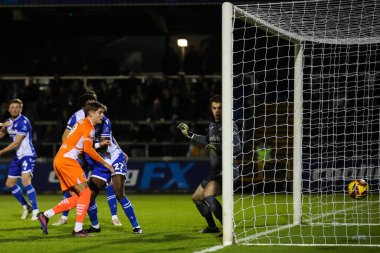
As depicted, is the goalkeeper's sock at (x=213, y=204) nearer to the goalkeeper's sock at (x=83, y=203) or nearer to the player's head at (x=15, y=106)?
the goalkeeper's sock at (x=83, y=203)

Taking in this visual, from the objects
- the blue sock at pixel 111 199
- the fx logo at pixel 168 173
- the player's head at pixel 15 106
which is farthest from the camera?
the fx logo at pixel 168 173

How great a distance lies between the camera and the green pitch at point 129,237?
952 centimetres

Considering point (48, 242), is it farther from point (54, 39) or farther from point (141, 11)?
point (54, 39)

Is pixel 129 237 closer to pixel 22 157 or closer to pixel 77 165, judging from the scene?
pixel 77 165

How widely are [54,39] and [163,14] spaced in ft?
14.7

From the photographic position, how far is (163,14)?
26.5m

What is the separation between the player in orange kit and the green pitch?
0.35m

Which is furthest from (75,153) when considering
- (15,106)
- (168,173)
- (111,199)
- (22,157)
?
(168,173)

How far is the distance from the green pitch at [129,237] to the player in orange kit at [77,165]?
35cm

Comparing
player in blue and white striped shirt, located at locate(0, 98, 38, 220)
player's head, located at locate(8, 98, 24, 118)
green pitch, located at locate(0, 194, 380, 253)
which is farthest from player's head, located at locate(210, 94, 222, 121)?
player in blue and white striped shirt, located at locate(0, 98, 38, 220)

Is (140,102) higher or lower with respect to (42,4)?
lower

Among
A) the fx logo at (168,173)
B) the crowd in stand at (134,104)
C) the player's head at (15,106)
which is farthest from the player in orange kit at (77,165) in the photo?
the crowd in stand at (134,104)

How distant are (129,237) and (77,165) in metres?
1.16

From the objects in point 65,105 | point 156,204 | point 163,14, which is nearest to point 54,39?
point 163,14
